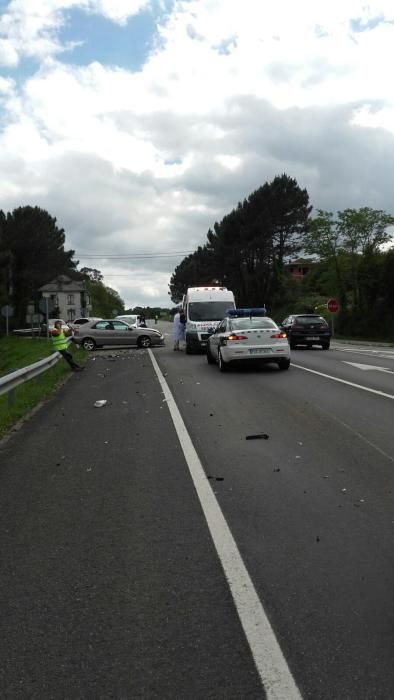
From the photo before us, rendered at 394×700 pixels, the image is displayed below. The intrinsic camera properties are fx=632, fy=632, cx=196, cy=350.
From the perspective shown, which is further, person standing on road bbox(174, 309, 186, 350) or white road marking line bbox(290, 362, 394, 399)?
person standing on road bbox(174, 309, 186, 350)

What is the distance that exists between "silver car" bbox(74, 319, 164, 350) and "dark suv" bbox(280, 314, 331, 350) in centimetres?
742

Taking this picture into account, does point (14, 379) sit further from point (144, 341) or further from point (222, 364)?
point (144, 341)

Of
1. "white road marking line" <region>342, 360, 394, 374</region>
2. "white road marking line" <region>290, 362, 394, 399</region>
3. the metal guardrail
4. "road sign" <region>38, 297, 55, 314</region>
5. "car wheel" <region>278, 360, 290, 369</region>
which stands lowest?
"white road marking line" <region>342, 360, 394, 374</region>

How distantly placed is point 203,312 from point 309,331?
207 inches

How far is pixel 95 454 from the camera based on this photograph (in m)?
7.23

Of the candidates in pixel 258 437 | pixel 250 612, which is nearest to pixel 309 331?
pixel 258 437

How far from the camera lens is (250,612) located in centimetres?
335

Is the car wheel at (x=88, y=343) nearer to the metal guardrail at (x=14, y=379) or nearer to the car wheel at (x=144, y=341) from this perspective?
the car wheel at (x=144, y=341)

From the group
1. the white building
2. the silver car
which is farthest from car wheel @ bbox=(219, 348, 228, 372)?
the white building

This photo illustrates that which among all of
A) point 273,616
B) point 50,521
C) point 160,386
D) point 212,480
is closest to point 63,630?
point 273,616

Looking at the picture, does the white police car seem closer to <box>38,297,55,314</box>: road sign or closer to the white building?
<box>38,297,55,314</box>: road sign

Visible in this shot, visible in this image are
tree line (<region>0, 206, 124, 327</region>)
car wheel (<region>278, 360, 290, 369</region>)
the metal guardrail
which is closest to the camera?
the metal guardrail

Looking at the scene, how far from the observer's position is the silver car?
3078 cm

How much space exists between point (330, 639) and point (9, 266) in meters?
76.8
